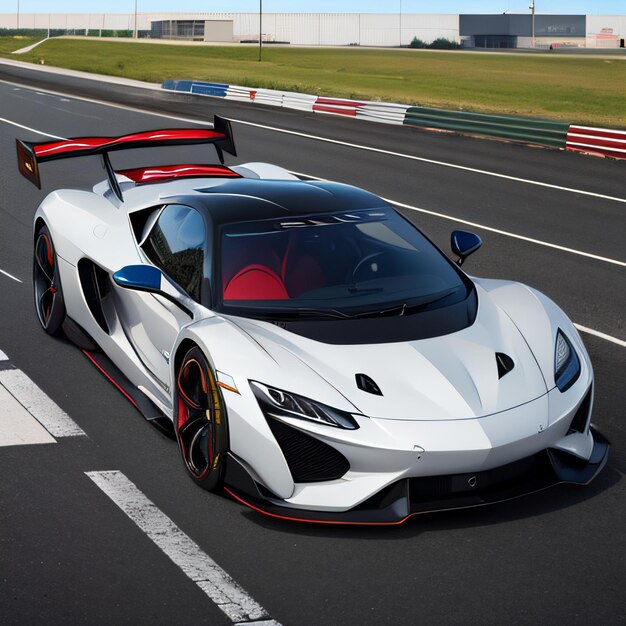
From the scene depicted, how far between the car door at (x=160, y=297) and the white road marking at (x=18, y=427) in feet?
2.34

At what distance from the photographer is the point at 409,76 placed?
49.9 m

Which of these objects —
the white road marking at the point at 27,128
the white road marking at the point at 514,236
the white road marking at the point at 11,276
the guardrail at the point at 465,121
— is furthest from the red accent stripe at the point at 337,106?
the white road marking at the point at 11,276

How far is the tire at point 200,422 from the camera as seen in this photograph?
481cm

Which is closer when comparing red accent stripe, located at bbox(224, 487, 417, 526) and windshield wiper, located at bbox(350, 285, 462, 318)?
red accent stripe, located at bbox(224, 487, 417, 526)

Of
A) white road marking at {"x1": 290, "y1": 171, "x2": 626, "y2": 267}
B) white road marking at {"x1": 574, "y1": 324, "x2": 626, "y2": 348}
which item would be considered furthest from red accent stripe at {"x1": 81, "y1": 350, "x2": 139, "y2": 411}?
white road marking at {"x1": 290, "y1": 171, "x2": 626, "y2": 267}

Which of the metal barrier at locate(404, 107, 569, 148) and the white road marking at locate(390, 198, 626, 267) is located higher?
the metal barrier at locate(404, 107, 569, 148)

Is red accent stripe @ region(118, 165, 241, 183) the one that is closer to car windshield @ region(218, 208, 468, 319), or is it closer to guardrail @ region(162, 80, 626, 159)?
car windshield @ region(218, 208, 468, 319)

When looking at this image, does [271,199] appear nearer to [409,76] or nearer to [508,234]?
[508,234]

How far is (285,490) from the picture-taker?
Result: 4.59m

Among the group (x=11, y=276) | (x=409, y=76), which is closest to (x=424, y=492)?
(x=11, y=276)

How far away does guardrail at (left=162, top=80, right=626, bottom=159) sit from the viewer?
2064 centimetres

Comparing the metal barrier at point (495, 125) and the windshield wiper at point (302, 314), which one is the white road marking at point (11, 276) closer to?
the windshield wiper at point (302, 314)

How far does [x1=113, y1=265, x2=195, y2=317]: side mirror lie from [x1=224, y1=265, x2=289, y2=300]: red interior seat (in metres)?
0.24

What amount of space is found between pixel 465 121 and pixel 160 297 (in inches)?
757
